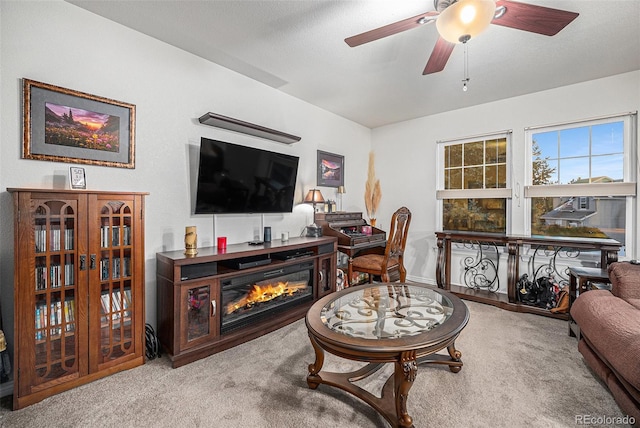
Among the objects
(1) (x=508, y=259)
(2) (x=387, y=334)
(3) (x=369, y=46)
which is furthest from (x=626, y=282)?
(3) (x=369, y=46)

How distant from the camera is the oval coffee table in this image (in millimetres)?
1412

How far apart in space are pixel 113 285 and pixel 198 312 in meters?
0.62

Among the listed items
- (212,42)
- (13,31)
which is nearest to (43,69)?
(13,31)

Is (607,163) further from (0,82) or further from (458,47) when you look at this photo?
(0,82)

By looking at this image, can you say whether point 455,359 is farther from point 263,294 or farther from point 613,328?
point 263,294

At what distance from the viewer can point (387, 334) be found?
1567 millimetres

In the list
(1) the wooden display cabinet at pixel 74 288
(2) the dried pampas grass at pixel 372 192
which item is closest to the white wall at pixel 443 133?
(2) the dried pampas grass at pixel 372 192

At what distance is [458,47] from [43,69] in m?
3.20

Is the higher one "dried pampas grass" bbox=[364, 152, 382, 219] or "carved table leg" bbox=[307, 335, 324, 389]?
"dried pampas grass" bbox=[364, 152, 382, 219]

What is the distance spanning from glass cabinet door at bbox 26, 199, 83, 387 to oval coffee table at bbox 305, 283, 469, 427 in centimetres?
155

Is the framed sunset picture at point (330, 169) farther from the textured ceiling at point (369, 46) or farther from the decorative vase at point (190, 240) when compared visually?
the decorative vase at point (190, 240)

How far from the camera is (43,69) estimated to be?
6.26 feet

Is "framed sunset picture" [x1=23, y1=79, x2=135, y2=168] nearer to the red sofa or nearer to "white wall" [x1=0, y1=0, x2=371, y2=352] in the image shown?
"white wall" [x1=0, y1=0, x2=371, y2=352]

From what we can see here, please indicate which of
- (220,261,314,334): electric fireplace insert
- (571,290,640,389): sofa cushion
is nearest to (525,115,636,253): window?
(571,290,640,389): sofa cushion
